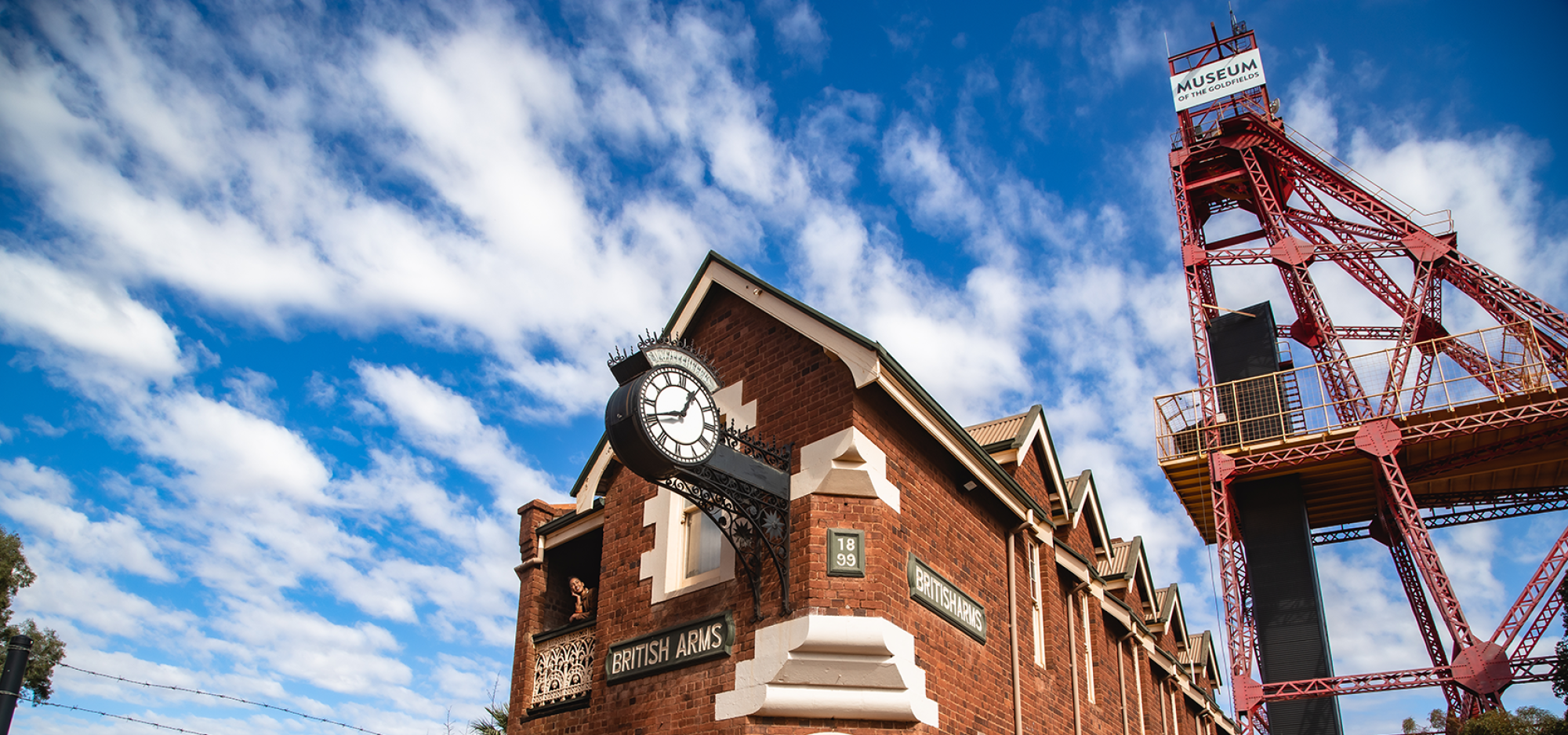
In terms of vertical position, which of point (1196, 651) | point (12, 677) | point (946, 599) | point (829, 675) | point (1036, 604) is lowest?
point (12, 677)

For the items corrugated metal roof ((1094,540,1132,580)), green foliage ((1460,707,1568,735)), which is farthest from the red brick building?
green foliage ((1460,707,1568,735))

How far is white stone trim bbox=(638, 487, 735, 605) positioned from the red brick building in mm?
24

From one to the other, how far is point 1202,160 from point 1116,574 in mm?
21565

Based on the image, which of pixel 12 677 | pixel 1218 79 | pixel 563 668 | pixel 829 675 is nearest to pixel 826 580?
pixel 829 675

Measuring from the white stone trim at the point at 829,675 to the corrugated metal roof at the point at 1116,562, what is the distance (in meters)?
9.62

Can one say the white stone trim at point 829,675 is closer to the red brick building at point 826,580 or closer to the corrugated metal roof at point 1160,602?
the red brick building at point 826,580

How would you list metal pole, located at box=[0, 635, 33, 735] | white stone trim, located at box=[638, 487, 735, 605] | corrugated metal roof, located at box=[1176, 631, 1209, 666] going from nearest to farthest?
metal pole, located at box=[0, 635, 33, 735] → white stone trim, located at box=[638, 487, 735, 605] → corrugated metal roof, located at box=[1176, 631, 1209, 666]

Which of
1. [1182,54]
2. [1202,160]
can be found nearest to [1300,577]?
[1202,160]

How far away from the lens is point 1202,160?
35.8 metres

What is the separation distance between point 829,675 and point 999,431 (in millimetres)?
7233

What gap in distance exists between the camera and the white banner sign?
116ft

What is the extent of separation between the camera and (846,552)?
10734 mm

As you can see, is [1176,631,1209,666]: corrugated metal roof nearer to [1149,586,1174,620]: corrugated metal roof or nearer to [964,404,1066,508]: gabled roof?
[1149,586,1174,620]: corrugated metal roof

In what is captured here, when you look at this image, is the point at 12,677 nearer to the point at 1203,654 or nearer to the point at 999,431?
the point at 999,431
